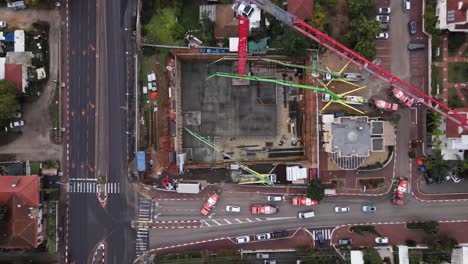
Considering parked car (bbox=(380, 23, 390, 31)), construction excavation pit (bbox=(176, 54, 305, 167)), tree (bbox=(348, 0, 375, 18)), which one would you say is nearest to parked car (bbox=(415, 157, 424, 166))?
construction excavation pit (bbox=(176, 54, 305, 167))

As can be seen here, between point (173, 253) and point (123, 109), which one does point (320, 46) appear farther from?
point (173, 253)

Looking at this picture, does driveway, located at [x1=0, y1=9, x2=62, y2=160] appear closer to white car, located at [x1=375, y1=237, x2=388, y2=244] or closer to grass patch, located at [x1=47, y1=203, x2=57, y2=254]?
grass patch, located at [x1=47, y1=203, x2=57, y2=254]

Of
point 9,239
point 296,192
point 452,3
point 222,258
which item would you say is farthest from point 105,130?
point 452,3

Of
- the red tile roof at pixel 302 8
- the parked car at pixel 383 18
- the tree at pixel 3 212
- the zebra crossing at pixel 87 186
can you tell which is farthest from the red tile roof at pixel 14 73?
the parked car at pixel 383 18

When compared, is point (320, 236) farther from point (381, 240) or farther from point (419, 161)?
point (419, 161)

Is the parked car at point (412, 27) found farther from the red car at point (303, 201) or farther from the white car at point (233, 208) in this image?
the white car at point (233, 208)
